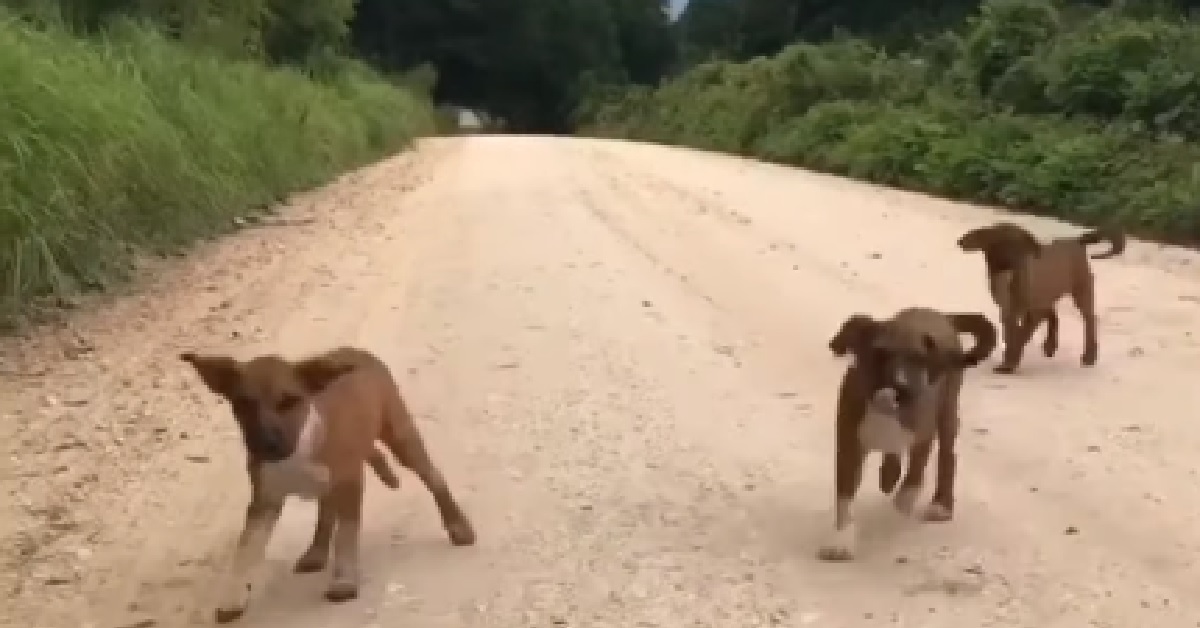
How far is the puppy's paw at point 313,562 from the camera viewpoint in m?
4.22

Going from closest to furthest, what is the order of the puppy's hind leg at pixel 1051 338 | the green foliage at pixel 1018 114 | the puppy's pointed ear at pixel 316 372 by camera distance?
the puppy's pointed ear at pixel 316 372 → the puppy's hind leg at pixel 1051 338 → the green foliage at pixel 1018 114

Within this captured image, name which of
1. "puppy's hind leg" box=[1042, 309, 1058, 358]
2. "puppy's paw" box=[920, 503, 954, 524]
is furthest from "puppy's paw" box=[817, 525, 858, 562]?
"puppy's hind leg" box=[1042, 309, 1058, 358]

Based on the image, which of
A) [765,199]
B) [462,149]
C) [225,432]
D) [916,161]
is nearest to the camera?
[225,432]

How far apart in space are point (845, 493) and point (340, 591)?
131 cm

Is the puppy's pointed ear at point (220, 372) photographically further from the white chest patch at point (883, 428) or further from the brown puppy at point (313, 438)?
the white chest patch at point (883, 428)

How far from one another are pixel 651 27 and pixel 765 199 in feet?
196

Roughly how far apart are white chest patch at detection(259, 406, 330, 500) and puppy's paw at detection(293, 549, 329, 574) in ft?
1.49

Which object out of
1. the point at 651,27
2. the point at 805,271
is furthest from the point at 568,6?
the point at 805,271

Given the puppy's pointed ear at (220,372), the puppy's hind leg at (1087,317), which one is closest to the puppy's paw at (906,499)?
the puppy's pointed ear at (220,372)

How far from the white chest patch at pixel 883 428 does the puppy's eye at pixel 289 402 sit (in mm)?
1443

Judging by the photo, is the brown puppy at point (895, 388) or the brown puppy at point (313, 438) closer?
the brown puppy at point (313, 438)

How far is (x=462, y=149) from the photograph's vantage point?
24.9 m

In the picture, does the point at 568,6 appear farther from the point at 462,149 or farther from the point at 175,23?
the point at 175,23

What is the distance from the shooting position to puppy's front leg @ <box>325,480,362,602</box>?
397 centimetres
